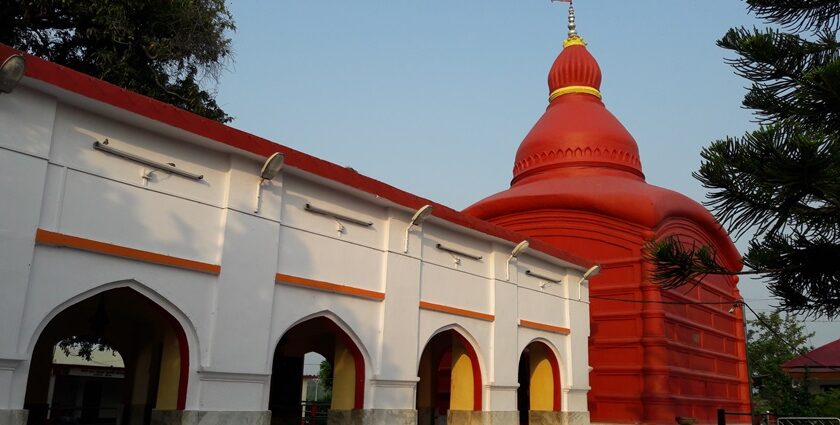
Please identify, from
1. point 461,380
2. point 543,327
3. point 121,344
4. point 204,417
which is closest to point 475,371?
point 461,380

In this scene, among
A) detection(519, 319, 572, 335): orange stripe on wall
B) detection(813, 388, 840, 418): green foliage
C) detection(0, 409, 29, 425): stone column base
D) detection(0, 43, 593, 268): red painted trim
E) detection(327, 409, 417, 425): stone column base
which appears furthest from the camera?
detection(813, 388, 840, 418): green foliage

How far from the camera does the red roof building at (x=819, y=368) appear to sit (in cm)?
2021

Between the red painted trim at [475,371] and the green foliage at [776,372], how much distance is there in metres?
6.32

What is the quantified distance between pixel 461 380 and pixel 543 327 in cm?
178

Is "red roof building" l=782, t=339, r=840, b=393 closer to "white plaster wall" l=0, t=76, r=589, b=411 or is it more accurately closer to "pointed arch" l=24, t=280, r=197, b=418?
"white plaster wall" l=0, t=76, r=589, b=411

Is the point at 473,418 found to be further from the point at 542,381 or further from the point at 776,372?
the point at 776,372

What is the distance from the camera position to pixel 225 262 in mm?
6762

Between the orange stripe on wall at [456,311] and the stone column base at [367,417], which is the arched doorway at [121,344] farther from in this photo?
the orange stripe on wall at [456,311]

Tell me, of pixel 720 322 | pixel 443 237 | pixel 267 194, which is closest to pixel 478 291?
pixel 443 237

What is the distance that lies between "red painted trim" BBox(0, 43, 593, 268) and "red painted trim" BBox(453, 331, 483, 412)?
1496 millimetres

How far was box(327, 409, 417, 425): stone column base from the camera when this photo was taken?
792 cm

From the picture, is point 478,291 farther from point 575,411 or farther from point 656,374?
point 656,374

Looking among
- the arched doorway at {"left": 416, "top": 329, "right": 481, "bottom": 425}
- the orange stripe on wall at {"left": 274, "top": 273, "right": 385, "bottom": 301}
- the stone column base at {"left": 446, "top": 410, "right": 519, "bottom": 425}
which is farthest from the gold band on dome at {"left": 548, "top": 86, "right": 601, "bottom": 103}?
the orange stripe on wall at {"left": 274, "top": 273, "right": 385, "bottom": 301}

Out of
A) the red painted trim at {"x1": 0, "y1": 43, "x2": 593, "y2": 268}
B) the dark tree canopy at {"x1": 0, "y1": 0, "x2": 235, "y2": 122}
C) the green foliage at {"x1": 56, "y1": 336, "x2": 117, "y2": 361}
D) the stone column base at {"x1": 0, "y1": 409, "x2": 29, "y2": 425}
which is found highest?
the dark tree canopy at {"x1": 0, "y1": 0, "x2": 235, "y2": 122}
